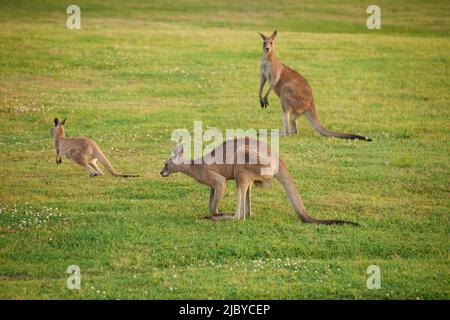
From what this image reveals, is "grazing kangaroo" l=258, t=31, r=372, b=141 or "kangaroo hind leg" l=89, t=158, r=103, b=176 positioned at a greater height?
"grazing kangaroo" l=258, t=31, r=372, b=141

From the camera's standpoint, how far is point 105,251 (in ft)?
32.0

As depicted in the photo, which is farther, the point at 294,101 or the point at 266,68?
the point at 266,68

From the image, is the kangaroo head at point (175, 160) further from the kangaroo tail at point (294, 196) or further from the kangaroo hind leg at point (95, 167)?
the kangaroo hind leg at point (95, 167)

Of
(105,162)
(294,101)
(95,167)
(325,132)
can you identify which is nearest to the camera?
(105,162)

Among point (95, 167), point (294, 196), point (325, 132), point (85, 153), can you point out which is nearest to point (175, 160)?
point (294, 196)

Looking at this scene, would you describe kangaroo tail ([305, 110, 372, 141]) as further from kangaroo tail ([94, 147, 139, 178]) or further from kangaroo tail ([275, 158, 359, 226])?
kangaroo tail ([275, 158, 359, 226])

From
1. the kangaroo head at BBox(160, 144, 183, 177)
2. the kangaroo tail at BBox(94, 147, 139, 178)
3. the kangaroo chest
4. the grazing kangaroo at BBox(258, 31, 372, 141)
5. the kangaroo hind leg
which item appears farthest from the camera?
the kangaroo chest

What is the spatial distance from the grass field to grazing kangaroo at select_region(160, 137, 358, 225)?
247mm

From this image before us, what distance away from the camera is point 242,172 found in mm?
10531

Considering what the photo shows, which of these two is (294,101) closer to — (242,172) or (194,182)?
(194,182)

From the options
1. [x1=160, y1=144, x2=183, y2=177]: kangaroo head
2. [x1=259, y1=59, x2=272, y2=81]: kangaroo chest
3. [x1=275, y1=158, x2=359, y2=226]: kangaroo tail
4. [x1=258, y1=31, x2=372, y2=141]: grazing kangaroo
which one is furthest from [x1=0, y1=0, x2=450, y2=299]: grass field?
[x1=259, y1=59, x2=272, y2=81]: kangaroo chest

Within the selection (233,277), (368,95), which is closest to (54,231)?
(233,277)

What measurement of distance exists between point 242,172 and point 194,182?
2425mm

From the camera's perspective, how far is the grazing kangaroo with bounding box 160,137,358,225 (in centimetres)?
1050
